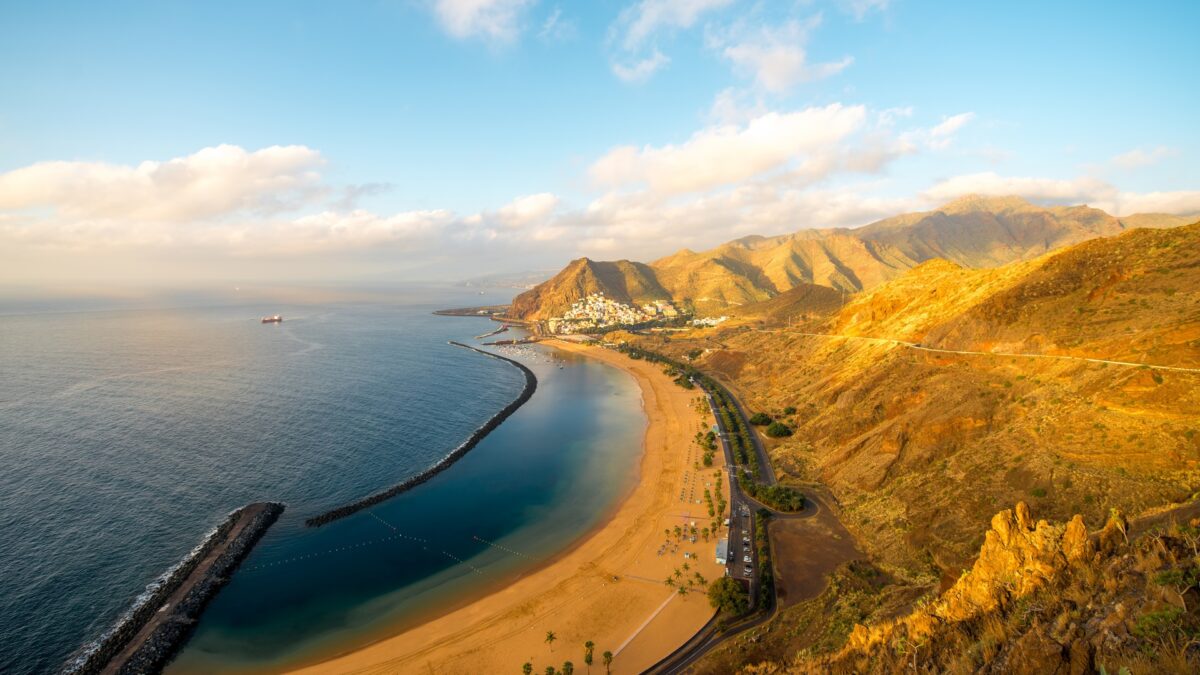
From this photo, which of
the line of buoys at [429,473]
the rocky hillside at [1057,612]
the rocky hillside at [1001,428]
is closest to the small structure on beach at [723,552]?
the rocky hillside at [1001,428]

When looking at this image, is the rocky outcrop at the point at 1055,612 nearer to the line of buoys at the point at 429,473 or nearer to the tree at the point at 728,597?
the tree at the point at 728,597

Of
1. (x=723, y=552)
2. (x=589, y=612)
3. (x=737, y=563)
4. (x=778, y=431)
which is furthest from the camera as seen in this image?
(x=778, y=431)

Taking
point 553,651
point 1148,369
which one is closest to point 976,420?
point 1148,369

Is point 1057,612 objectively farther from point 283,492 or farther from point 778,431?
point 283,492

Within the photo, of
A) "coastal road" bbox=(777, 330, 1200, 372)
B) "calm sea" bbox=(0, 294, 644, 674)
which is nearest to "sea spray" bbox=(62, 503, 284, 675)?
"calm sea" bbox=(0, 294, 644, 674)

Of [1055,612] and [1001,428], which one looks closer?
[1055,612]

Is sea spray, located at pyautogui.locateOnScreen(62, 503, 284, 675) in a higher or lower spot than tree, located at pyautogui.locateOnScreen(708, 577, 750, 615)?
higher

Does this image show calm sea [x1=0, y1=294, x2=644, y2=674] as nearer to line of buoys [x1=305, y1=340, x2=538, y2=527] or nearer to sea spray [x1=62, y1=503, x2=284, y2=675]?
sea spray [x1=62, y1=503, x2=284, y2=675]

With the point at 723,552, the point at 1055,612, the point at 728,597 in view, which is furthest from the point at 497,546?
the point at 1055,612
